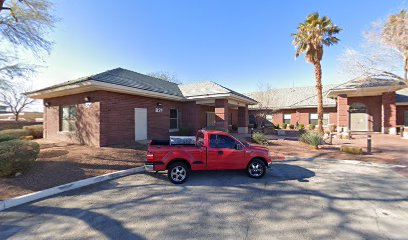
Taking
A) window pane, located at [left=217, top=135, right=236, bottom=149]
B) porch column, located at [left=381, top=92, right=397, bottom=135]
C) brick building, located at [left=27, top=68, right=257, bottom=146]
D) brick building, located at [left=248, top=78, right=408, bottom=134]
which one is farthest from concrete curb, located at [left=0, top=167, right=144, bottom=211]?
porch column, located at [left=381, top=92, right=397, bottom=135]

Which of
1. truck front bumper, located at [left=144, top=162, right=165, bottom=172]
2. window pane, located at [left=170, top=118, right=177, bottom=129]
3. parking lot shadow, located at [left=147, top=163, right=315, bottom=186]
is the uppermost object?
window pane, located at [left=170, top=118, right=177, bottom=129]

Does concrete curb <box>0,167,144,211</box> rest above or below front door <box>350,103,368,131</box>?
below

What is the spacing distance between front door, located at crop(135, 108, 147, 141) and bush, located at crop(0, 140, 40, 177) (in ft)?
20.4

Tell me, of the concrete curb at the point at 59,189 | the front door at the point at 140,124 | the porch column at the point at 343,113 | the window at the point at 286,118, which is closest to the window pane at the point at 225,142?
the concrete curb at the point at 59,189

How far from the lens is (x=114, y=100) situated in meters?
10.8

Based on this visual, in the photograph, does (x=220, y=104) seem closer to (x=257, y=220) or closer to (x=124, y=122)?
(x=124, y=122)

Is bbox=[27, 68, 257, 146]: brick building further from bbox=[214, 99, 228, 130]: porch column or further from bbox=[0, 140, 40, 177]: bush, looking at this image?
bbox=[0, 140, 40, 177]: bush

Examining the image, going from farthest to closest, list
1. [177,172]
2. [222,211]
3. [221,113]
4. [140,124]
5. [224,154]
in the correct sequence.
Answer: [221,113]
[140,124]
[224,154]
[177,172]
[222,211]

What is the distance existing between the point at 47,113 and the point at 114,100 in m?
7.20

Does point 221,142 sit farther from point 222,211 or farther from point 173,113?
point 173,113

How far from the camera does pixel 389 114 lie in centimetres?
1820

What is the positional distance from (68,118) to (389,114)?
28.5 metres

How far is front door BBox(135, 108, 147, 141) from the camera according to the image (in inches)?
487

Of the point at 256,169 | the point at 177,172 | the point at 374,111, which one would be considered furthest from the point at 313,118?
the point at 177,172
